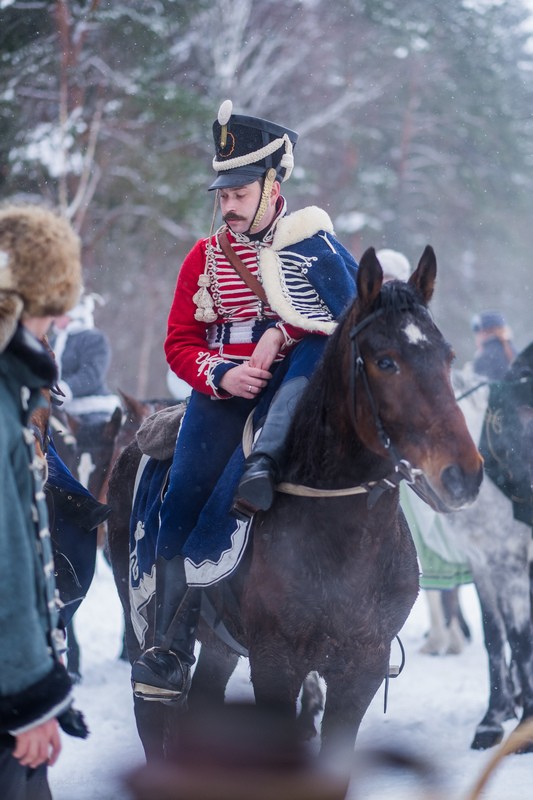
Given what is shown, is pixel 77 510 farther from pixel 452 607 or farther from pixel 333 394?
pixel 452 607

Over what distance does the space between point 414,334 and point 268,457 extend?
726 mm

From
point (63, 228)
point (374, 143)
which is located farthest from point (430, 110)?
point (63, 228)

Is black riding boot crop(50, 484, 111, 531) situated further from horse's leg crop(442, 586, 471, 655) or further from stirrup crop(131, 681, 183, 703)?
horse's leg crop(442, 586, 471, 655)

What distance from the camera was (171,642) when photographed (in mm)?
4324

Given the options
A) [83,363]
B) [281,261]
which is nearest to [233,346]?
[281,261]

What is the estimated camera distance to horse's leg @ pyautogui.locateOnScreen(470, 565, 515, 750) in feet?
20.6

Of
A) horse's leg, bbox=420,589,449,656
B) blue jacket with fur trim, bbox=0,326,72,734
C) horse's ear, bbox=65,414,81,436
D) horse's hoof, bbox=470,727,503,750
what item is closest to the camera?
blue jacket with fur trim, bbox=0,326,72,734

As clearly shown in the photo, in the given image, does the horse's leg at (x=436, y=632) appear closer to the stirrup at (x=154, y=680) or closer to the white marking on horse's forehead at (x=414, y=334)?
the stirrup at (x=154, y=680)

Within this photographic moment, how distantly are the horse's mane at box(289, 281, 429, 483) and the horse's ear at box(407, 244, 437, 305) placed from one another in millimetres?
54

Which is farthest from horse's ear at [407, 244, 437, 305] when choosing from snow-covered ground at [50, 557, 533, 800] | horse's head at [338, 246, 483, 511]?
snow-covered ground at [50, 557, 533, 800]

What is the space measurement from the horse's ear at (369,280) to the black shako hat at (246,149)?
86cm

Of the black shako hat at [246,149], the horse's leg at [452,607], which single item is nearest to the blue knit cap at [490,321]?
the horse's leg at [452,607]

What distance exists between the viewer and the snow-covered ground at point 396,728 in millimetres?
5293

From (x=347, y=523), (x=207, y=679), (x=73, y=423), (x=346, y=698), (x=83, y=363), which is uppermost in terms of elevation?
(x=347, y=523)
